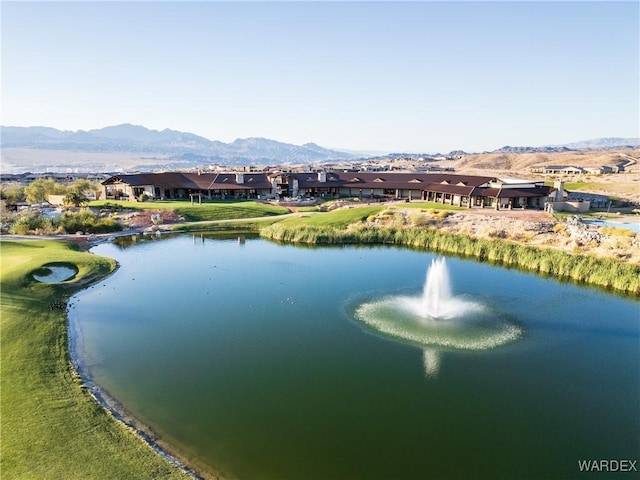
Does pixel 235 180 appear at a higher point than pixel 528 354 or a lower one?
higher

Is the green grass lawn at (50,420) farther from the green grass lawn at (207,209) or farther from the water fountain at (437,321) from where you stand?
the green grass lawn at (207,209)

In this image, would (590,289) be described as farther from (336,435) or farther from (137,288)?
(137,288)

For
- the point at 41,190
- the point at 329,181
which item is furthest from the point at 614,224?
the point at 41,190

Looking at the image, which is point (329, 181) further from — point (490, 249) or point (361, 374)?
point (361, 374)

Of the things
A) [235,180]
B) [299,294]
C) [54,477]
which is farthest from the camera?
[235,180]

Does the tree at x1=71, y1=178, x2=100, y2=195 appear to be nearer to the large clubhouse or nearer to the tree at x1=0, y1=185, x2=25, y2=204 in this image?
the large clubhouse

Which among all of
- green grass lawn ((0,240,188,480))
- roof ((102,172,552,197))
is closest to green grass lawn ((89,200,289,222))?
roof ((102,172,552,197))

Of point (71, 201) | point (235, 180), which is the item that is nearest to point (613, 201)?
point (235, 180)
